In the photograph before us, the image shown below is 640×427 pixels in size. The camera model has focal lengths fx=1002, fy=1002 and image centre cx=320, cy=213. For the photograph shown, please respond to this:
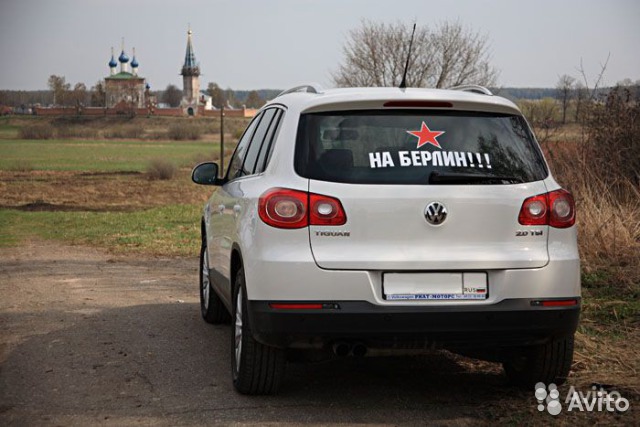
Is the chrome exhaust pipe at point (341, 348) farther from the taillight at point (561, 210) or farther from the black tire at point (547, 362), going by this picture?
the taillight at point (561, 210)

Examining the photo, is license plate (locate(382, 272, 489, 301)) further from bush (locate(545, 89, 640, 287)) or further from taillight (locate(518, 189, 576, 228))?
bush (locate(545, 89, 640, 287))

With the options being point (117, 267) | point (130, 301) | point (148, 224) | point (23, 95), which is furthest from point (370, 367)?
point (23, 95)

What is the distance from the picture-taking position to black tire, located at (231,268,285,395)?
567 cm

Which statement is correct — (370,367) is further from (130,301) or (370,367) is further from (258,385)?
(130,301)

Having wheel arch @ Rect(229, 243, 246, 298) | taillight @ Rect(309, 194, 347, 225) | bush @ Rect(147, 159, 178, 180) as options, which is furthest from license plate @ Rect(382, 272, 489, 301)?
bush @ Rect(147, 159, 178, 180)

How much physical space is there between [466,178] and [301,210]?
2.95 ft

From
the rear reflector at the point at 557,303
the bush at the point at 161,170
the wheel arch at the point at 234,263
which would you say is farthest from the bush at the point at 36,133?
the rear reflector at the point at 557,303

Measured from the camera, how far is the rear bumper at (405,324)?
17.0 ft

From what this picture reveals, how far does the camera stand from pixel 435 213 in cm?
526

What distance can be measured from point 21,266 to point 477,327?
9.26m

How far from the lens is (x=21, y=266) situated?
43.3 ft

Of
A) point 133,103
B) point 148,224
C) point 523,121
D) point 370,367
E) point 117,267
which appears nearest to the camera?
point 523,121

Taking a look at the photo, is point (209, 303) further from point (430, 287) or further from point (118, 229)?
point (118, 229)

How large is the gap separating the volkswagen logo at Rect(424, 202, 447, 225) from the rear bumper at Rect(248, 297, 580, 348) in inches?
17.8
